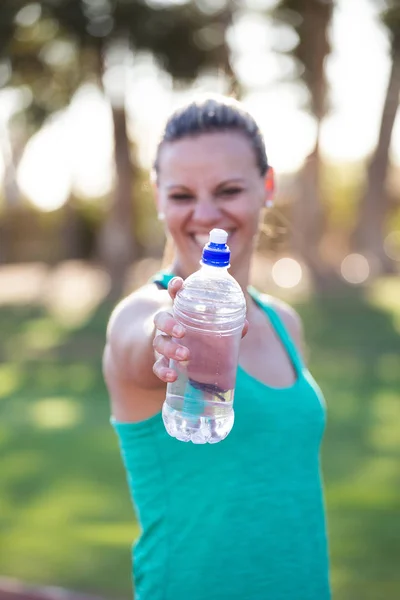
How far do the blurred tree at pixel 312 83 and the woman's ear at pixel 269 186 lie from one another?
1604cm

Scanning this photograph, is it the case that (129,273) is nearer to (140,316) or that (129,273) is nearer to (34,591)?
(34,591)

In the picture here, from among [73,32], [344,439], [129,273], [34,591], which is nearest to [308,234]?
[129,273]

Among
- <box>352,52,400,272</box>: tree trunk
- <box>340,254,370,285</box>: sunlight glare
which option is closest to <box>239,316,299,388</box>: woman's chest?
<box>352,52,400,272</box>: tree trunk

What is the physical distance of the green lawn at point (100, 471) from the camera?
469 cm

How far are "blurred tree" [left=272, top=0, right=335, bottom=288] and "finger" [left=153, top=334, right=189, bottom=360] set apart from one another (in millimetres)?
16959

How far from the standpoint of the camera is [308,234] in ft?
63.8

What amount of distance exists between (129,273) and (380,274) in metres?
7.12

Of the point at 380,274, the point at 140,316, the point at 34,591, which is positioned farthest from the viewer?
the point at 380,274

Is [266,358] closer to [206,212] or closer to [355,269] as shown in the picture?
[206,212]

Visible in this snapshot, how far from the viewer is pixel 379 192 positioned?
20.8 metres

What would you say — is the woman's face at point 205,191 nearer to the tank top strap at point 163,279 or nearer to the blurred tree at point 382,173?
the tank top strap at point 163,279

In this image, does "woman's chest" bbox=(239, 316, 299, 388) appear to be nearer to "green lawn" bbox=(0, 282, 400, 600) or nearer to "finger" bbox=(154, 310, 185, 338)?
"finger" bbox=(154, 310, 185, 338)

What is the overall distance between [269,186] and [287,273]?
68.9 feet

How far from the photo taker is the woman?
6.86 feet
